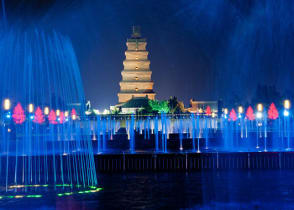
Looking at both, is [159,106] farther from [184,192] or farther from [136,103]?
[184,192]

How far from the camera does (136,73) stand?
9250 cm

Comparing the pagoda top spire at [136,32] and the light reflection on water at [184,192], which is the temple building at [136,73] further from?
the light reflection on water at [184,192]

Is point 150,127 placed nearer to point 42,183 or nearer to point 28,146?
point 28,146

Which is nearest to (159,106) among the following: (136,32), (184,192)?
(136,32)

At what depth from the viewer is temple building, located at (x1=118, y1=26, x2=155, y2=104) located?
303ft

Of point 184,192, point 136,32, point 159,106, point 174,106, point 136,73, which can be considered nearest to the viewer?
point 184,192

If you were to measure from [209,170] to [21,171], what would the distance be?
7.04 meters

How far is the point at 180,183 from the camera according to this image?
18297 mm

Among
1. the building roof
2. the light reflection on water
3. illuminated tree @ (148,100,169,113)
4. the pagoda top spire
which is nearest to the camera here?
the light reflection on water

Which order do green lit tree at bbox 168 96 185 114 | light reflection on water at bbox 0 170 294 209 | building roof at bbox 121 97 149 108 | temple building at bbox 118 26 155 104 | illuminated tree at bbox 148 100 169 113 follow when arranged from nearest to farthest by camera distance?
light reflection on water at bbox 0 170 294 209 < illuminated tree at bbox 148 100 169 113 < green lit tree at bbox 168 96 185 114 < building roof at bbox 121 97 149 108 < temple building at bbox 118 26 155 104

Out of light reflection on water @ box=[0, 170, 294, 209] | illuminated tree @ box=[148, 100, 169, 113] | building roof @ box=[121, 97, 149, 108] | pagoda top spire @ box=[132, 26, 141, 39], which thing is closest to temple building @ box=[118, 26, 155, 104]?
pagoda top spire @ box=[132, 26, 141, 39]

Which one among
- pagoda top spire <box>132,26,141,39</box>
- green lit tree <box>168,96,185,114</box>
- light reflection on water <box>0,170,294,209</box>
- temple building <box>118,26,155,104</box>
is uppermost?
pagoda top spire <box>132,26,141,39</box>

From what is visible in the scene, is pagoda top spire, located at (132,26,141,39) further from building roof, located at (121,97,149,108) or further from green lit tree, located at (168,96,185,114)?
green lit tree, located at (168,96,185,114)

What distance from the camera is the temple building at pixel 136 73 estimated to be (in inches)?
3632
